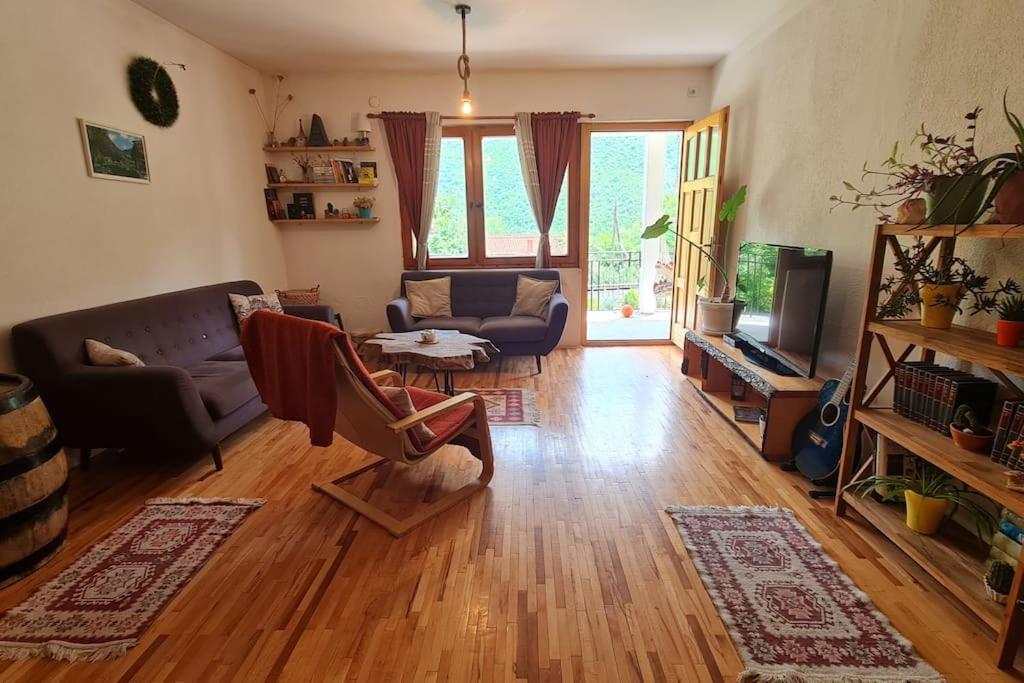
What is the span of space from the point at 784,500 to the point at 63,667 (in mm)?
2842

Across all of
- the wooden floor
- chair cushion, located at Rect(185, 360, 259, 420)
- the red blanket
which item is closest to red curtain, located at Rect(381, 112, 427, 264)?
chair cushion, located at Rect(185, 360, 259, 420)

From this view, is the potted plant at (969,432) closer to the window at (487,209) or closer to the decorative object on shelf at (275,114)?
the window at (487,209)

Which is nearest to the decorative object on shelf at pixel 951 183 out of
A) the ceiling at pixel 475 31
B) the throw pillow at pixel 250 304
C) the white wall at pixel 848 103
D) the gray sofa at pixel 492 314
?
the white wall at pixel 848 103

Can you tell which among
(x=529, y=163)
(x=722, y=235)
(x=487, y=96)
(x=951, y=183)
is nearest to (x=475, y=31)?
(x=487, y=96)

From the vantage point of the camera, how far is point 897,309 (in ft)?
6.72

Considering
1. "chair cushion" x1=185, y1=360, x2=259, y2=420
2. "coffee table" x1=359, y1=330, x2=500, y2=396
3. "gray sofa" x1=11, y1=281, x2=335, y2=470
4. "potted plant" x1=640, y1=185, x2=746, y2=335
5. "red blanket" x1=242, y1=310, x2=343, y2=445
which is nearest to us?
"red blanket" x1=242, y1=310, x2=343, y2=445

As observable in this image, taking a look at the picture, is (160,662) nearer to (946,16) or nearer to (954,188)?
(954,188)

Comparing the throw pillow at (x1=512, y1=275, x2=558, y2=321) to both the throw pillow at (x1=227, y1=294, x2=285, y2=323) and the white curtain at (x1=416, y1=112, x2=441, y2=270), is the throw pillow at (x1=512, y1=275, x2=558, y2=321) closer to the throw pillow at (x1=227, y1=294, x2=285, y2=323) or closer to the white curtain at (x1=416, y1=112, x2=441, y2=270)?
the white curtain at (x1=416, y1=112, x2=441, y2=270)

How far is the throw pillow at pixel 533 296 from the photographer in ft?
15.2

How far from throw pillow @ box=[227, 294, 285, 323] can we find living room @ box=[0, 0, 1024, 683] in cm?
5

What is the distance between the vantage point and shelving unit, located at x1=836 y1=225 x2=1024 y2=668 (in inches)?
57.2

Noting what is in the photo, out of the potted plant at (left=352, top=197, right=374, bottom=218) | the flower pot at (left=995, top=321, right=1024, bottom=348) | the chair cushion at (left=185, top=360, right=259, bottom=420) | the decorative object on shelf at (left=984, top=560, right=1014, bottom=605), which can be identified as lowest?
the decorative object on shelf at (left=984, top=560, right=1014, bottom=605)

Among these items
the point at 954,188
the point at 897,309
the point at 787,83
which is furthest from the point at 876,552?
the point at 787,83

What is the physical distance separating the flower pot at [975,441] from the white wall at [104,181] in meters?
4.09
